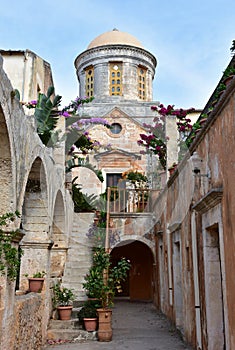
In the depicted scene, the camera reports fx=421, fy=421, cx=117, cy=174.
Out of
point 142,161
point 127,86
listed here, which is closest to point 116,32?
point 127,86

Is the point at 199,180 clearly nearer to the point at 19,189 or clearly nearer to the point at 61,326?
the point at 19,189

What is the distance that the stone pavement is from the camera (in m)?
8.14

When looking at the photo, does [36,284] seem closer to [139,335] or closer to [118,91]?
[139,335]

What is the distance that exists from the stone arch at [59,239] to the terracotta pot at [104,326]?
2.73m

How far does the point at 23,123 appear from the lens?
241 inches

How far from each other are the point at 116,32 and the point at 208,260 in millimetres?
23204

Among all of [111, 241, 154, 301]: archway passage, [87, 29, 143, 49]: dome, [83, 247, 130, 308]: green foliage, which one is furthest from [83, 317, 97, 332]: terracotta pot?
[87, 29, 143, 49]: dome

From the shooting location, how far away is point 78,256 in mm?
13000

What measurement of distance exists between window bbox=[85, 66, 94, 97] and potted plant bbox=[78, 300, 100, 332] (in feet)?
58.9

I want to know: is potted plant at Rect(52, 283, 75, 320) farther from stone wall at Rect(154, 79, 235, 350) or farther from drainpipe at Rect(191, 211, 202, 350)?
drainpipe at Rect(191, 211, 202, 350)

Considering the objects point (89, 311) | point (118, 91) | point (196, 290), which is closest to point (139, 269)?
point (89, 311)

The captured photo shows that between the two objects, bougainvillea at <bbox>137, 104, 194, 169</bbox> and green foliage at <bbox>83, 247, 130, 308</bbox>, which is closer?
green foliage at <bbox>83, 247, 130, 308</bbox>

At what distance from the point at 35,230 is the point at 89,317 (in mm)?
2393

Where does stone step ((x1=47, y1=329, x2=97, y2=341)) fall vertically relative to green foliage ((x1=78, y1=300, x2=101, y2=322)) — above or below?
below
